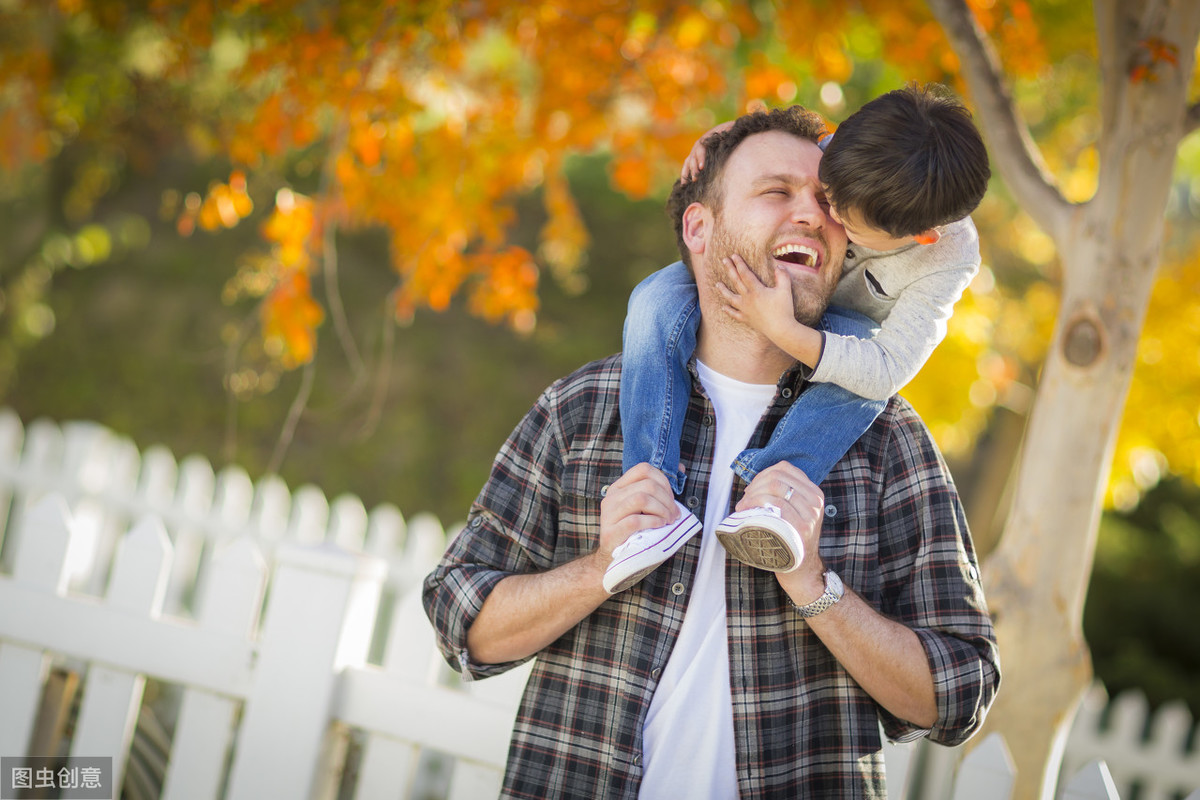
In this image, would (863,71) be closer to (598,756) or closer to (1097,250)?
(1097,250)

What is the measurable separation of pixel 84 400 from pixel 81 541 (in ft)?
21.7

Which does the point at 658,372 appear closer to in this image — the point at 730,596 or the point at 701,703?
the point at 730,596

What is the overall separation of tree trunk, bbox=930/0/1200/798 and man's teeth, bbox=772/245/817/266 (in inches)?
46.1

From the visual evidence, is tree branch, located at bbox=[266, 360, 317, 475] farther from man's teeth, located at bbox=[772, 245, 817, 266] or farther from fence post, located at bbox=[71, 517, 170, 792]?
man's teeth, located at bbox=[772, 245, 817, 266]

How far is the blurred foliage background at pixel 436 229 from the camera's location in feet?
12.5

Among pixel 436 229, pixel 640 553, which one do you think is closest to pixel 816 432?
pixel 640 553

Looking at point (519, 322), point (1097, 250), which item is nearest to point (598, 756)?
point (1097, 250)

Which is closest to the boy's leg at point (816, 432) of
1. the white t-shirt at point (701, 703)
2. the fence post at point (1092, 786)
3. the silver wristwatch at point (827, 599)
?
the white t-shirt at point (701, 703)

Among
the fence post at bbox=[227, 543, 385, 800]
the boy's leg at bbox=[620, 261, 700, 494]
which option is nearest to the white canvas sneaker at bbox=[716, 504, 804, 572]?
the boy's leg at bbox=[620, 261, 700, 494]

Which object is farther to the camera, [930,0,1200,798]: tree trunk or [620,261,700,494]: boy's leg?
[930,0,1200,798]: tree trunk

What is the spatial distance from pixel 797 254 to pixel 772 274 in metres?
0.09

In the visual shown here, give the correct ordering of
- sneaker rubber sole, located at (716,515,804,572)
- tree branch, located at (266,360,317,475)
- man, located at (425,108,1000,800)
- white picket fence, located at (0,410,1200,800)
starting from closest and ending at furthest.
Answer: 1. sneaker rubber sole, located at (716,515,804,572)
2. man, located at (425,108,1000,800)
3. white picket fence, located at (0,410,1200,800)
4. tree branch, located at (266,360,317,475)

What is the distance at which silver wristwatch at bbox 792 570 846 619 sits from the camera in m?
1.68

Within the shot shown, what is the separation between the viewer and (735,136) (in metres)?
2.06
